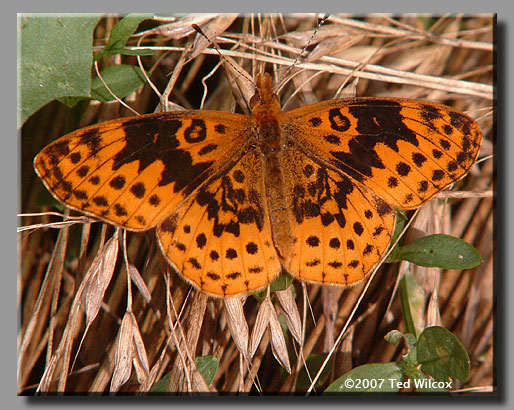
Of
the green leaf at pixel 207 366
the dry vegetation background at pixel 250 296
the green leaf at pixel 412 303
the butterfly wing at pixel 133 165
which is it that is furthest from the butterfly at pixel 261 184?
the green leaf at pixel 412 303

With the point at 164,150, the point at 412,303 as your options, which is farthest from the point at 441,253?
the point at 164,150

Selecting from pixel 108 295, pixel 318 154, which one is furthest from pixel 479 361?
pixel 108 295

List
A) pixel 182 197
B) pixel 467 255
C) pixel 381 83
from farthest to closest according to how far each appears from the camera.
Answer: pixel 381 83 < pixel 467 255 < pixel 182 197

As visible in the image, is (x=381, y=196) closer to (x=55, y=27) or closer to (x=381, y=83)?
(x=381, y=83)

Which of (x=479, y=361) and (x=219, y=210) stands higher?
(x=219, y=210)

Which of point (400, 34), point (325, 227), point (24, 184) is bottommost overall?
point (325, 227)
